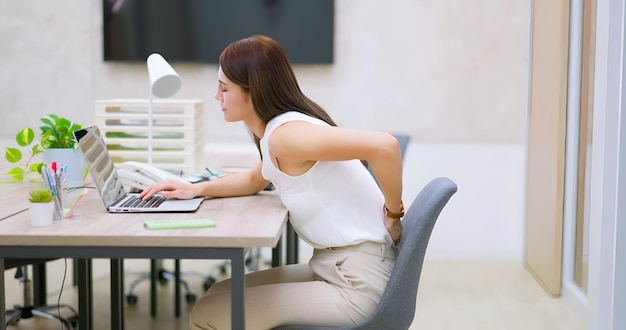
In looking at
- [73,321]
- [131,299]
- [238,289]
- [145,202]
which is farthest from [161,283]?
[238,289]

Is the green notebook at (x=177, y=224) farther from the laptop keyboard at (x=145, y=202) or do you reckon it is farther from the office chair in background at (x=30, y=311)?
the office chair in background at (x=30, y=311)

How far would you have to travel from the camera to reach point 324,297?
7.07 ft

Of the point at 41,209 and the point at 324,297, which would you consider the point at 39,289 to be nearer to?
the point at 41,209

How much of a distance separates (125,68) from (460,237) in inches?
93.5

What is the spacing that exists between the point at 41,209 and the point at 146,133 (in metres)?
1.44

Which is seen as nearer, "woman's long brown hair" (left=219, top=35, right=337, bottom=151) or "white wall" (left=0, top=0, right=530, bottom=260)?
"woman's long brown hair" (left=219, top=35, right=337, bottom=151)

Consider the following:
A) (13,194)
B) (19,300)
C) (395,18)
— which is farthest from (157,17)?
(13,194)

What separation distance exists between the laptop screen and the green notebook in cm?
32

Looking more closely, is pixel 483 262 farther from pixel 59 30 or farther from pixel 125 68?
pixel 59 30

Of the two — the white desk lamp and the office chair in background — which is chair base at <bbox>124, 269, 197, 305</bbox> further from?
the white desk lamp

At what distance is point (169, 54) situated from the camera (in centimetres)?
526

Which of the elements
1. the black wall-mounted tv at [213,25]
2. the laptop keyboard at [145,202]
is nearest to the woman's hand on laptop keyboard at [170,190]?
the laptop keyboard at [145,202]

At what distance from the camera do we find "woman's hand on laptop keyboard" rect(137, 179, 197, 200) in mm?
2516

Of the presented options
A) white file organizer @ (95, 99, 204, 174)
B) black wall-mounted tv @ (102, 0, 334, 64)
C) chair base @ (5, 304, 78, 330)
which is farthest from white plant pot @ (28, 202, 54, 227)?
black wall-mounted tv @ (102, 0, 334, 64)
